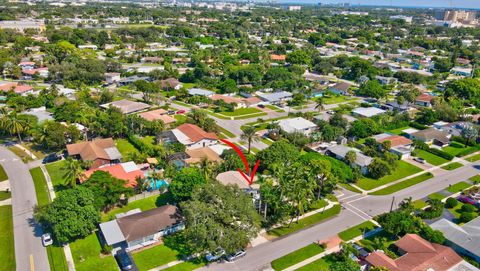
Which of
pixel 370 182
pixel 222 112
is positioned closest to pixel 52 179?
pixel 222 112

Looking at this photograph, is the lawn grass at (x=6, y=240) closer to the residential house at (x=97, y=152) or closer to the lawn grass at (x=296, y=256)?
the residential house at (x=97, y=152)

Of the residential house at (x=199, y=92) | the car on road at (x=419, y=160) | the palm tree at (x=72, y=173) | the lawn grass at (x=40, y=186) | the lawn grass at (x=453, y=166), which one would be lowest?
the lawn grass at (x=453, y=166)

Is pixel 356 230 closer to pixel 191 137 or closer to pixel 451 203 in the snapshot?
pixel 451 203

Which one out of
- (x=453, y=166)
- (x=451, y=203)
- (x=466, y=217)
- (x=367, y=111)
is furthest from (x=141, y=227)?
(x=367, y=111)

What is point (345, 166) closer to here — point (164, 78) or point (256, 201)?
point (256, 201)

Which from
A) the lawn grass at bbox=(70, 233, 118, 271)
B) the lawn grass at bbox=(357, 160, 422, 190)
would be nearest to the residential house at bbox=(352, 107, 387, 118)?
the lawn grass at bbox=(357, 160, 422, 190)

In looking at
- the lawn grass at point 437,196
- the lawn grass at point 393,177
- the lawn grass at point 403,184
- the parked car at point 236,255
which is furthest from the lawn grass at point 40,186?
the lawn grass at point 437,196
